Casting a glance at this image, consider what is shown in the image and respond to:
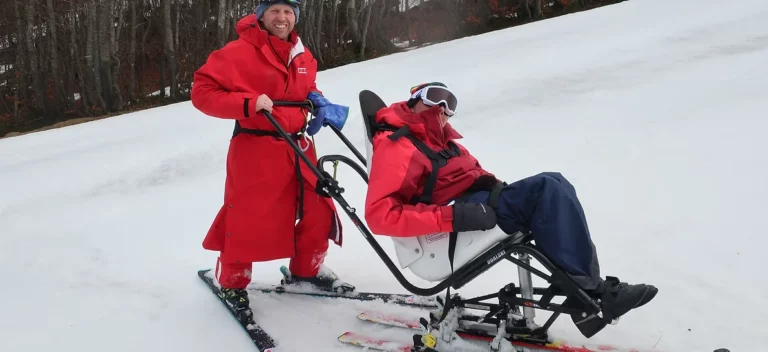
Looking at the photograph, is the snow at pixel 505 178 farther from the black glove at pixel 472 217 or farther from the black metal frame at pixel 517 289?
the black glove at pixel 472 217

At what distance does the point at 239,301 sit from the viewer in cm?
307

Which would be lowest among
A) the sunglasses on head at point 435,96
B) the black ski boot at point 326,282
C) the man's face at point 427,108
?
the black ski boot at point 326,282

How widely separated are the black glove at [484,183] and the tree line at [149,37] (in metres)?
15.8

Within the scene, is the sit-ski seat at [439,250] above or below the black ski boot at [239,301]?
above

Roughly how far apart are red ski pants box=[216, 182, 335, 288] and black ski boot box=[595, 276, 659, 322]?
1511 mm

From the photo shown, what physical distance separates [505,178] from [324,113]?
8.47ft

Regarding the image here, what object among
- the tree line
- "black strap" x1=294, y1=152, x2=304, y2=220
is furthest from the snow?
the tree line

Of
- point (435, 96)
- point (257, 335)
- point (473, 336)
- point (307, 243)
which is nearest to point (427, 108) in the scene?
point (435, 96)

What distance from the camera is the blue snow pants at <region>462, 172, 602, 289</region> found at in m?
2.11

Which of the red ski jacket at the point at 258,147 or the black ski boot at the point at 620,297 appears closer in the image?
the black ski boot at the point at 620,297

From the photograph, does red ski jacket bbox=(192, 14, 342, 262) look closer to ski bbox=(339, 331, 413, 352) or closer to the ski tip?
the ski tip

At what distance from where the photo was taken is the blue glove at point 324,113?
2.95m

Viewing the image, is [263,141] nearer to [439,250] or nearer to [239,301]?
[239,301]

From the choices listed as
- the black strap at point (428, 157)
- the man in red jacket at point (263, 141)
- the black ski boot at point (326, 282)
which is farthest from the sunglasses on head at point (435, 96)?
the black ski boot at point (326, 282)
